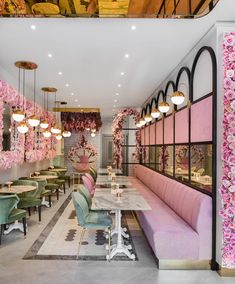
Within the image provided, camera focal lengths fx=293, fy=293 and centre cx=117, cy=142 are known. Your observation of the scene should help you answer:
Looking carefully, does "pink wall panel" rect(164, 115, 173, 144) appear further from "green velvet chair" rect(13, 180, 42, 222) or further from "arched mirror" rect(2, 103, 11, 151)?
"arched mirror" rect(2, 103, 11, 151)

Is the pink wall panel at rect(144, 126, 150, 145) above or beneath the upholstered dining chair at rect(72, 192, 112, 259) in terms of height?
above

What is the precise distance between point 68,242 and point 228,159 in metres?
3.04

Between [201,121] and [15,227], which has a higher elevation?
[201,121]

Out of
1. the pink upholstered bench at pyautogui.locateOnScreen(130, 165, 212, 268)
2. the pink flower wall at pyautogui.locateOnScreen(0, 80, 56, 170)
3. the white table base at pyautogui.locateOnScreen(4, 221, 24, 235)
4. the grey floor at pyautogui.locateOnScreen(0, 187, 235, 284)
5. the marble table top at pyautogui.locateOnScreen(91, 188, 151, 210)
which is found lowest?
the grey floor at pyautogui.locateOnScreen(0, 187, 235, 284)

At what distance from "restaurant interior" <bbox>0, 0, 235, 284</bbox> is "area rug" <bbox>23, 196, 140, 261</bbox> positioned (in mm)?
21

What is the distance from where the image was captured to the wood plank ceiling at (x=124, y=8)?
11.1 feet

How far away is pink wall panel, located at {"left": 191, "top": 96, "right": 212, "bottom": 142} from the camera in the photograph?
14.0 feet

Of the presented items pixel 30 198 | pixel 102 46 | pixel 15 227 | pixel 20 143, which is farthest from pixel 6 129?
pixel 102 46

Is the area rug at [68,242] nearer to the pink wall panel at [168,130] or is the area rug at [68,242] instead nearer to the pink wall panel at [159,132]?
the pink wall panel at [168,130]

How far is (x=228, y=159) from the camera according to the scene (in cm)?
378

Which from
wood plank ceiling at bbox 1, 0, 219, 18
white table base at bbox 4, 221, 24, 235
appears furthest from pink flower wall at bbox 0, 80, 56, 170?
wood plank ceiling at bbox 1, 0, 219, 18

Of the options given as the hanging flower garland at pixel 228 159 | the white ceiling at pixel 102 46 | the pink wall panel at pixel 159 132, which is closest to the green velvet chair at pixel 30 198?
the white ceiling at pixel 102 46

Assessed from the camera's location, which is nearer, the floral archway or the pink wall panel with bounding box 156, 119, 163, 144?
the pink wall panel with bounding box 156, 119, 163, 144

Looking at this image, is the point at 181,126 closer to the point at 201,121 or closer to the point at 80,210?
the point at 201,121
